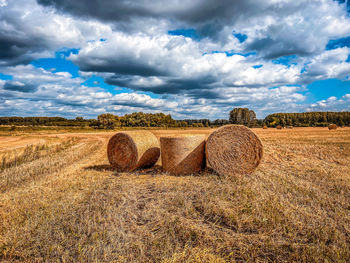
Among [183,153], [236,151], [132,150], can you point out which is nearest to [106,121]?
[132,150]

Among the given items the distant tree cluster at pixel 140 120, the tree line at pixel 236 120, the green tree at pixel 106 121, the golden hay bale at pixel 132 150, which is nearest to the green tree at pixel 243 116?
the tree line at pixel 236 120

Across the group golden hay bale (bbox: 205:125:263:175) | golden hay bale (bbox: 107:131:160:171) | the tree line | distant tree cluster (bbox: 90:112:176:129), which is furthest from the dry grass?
distant tree cluster (bbox: 90:112:176:129)

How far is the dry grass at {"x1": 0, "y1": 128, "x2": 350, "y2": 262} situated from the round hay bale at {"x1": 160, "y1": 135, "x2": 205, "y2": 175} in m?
1.20

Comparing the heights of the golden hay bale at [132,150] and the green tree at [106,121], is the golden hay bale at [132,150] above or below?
below

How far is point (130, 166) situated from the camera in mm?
8977

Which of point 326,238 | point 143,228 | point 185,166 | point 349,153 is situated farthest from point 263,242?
point 349,153

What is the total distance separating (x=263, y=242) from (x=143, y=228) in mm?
2041

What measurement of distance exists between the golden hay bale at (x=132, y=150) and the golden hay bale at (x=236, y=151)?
9.03 feet

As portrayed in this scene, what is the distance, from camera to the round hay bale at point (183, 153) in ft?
27.1

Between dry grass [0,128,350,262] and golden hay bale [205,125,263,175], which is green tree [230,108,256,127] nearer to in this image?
golden hay bale [205,125,263,175]

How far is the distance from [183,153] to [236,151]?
1.86 metres

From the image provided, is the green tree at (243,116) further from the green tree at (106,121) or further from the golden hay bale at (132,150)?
the golden hay bale at (132,150)

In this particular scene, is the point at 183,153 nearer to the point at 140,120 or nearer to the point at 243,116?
the point at 243,116

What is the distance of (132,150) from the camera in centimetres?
890
